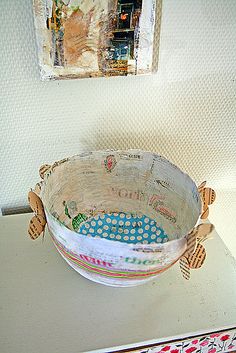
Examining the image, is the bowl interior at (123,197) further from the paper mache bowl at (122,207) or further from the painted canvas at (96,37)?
the painted canvas at (96,37)

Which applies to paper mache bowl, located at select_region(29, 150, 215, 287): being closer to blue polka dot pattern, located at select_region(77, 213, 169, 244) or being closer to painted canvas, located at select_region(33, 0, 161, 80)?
blue polka dot pattern, located at select_region(77, 213, 169, 244)

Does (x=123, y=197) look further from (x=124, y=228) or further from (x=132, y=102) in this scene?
(x=132, y=102)

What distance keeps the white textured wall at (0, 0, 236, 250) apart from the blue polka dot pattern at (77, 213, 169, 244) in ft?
0.53

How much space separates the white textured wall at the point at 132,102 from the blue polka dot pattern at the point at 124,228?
16 cm

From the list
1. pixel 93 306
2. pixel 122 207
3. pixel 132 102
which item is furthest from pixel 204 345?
pixel 132 102

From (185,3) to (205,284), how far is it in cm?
51

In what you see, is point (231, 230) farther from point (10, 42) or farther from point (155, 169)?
point (10, 42)

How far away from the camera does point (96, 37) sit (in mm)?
656

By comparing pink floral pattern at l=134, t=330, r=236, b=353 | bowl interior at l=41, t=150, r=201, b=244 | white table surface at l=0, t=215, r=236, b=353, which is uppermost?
bowl interior at l=41, t=150, r=201, b=244

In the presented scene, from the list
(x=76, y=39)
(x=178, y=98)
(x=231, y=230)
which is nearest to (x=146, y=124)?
(x=178, y=98)

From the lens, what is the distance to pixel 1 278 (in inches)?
26.1

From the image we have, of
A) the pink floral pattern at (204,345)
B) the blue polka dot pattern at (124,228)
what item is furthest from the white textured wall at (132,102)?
the pink floral pattern at (204,345)

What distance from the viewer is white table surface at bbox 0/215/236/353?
1.89 ft

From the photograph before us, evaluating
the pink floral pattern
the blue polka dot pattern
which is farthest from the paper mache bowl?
the pink floral pattern
